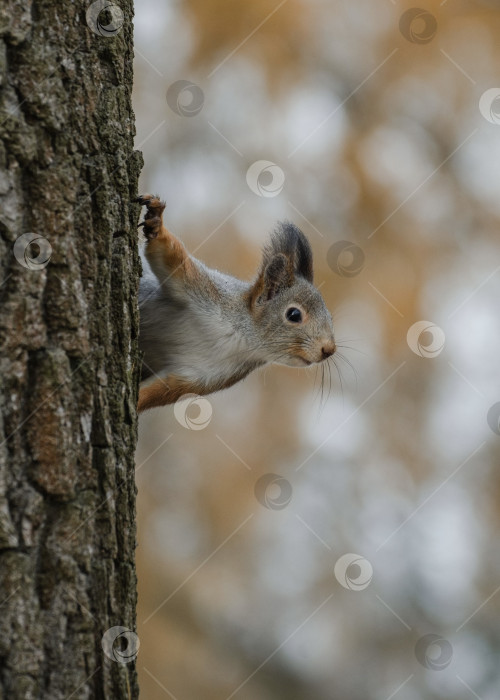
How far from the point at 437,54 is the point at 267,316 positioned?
3.75m

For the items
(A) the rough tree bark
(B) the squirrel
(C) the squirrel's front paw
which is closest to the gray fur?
(B) the squirrel

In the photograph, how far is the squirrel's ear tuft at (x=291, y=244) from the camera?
3.43 metres

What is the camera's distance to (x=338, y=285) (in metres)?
5.77

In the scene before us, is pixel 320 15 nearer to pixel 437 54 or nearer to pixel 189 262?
pixel 437 54

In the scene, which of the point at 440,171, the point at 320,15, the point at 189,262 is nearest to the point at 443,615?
the point at 440,171

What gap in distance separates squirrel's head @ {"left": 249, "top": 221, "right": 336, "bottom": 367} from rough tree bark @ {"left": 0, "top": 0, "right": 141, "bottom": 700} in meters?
1.68

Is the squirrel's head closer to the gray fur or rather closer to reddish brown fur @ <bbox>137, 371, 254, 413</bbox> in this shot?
the gray fur

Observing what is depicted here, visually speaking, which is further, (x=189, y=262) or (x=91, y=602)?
(x=189, y=262)

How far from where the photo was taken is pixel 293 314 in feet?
11.2

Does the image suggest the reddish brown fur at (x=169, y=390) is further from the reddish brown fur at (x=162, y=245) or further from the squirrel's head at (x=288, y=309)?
the reddish brown fur at (x=162, y=245)

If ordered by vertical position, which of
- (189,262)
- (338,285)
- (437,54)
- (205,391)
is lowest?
(205,391)

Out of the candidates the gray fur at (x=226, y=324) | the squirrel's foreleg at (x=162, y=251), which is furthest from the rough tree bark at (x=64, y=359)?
the gray fur at (x=226, y=324)

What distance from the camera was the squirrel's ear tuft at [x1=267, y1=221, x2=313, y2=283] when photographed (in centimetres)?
343

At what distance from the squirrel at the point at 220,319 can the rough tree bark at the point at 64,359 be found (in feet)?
3.78
